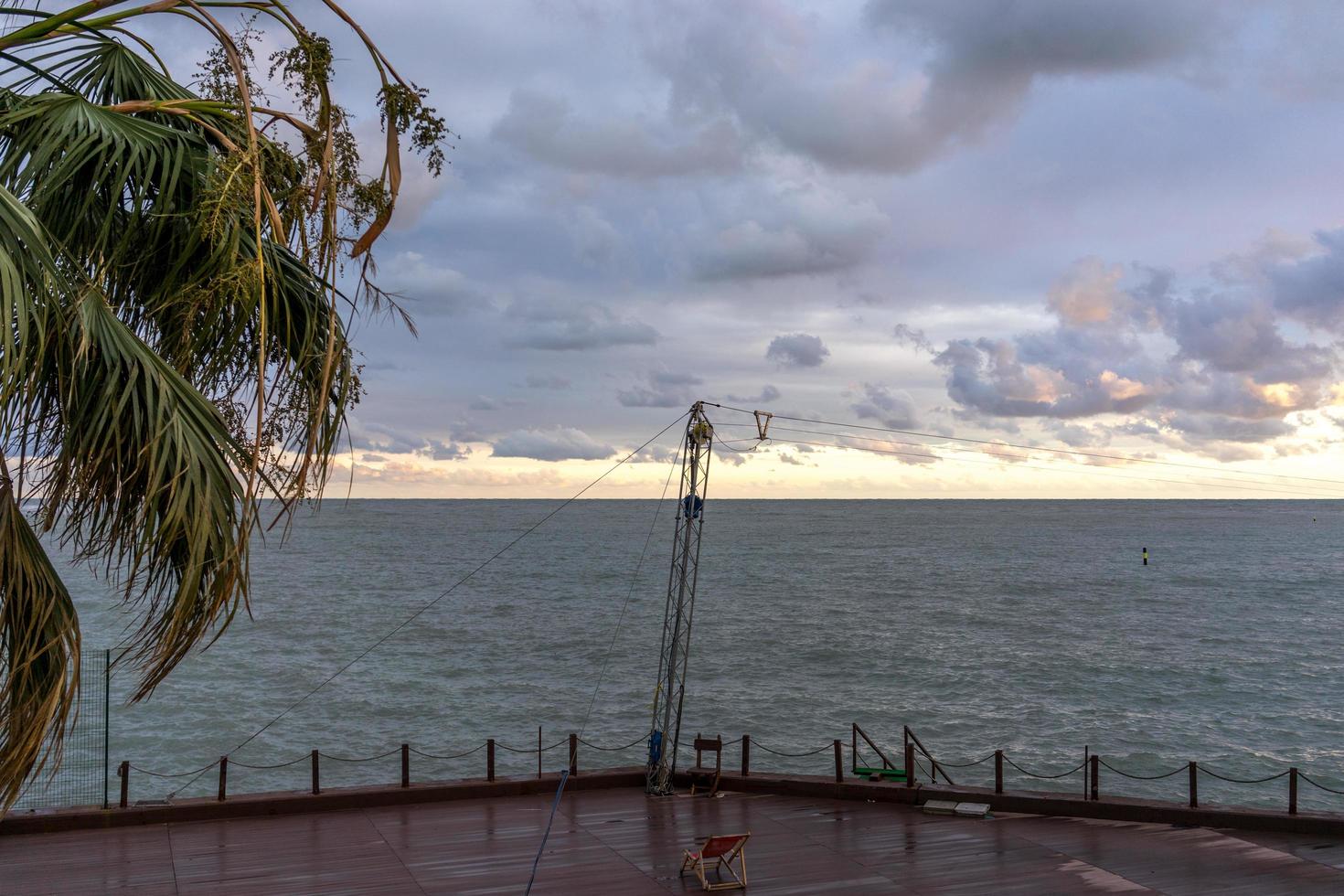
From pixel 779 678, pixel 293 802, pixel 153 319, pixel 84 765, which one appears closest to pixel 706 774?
pixel 293 802

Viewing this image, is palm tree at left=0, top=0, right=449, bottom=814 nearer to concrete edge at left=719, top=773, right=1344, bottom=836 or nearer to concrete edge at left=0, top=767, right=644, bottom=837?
concrete edge at left=0, top=767, right=644, bottom=837

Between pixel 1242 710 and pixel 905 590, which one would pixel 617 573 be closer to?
pixel 905 590

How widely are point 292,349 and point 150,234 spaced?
1.07 m

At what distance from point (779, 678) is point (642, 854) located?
34184mm

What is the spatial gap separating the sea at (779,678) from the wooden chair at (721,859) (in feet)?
29.4

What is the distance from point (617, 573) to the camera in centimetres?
11638

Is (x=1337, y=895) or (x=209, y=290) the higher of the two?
(x=209, y=290)

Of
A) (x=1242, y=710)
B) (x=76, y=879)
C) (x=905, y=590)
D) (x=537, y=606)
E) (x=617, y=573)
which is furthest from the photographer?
(x=617, y=573)

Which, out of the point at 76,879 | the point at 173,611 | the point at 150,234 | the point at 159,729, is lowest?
the point at 159,729

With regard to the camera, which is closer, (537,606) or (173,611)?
(173,611)

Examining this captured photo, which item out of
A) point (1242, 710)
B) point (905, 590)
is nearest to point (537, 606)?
point (905, 590)

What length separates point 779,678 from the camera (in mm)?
50406

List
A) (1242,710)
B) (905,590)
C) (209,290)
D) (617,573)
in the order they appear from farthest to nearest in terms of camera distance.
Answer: (617,573) < (905,590) < (1242,710) < (209,290)

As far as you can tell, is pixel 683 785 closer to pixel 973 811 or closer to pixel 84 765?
pixel 973 811
